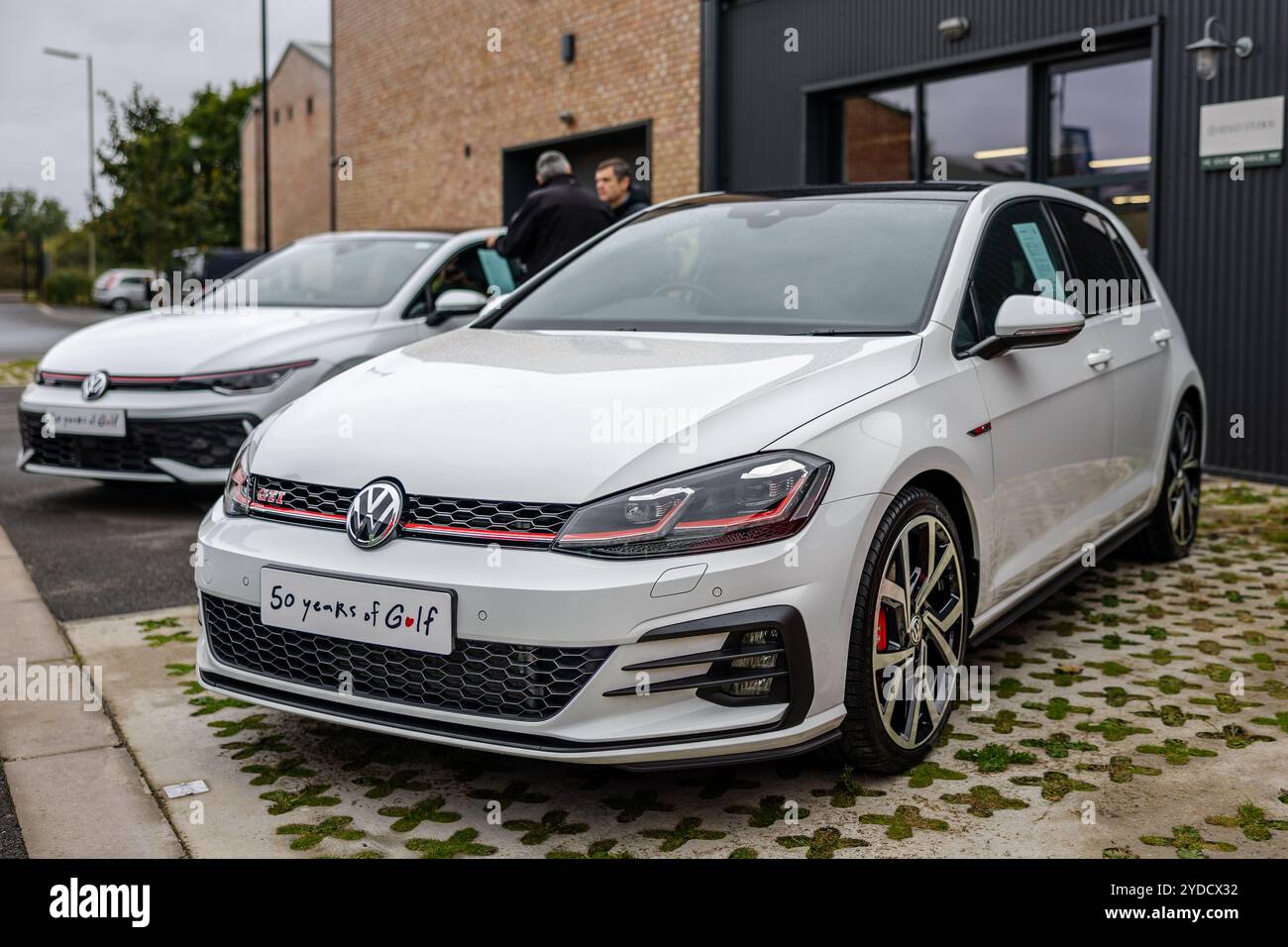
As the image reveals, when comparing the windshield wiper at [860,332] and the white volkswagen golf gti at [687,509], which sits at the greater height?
the windshield wiper at [860,332]

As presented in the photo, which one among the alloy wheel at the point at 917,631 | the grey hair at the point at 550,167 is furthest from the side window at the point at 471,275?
the alloy wheel at the point at 917,631

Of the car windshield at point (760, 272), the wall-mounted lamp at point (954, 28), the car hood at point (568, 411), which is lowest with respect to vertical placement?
the car hood at point (568, 411)

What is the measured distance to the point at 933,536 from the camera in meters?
3.38

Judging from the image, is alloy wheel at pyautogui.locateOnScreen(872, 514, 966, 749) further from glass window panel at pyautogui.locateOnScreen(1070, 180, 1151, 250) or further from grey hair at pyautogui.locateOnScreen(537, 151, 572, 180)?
glass window panel at pyautogui.locateOnScreen(1070, 180, 1151, 250)

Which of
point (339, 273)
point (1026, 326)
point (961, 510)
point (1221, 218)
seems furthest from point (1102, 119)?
point (961, 510)

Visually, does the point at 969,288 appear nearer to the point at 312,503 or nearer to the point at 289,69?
the point at 312,503

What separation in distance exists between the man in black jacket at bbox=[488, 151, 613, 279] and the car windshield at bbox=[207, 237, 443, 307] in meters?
0.48

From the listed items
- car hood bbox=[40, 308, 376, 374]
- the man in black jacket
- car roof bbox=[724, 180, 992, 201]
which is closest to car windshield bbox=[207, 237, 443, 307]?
car hood bbox=[40, 308, 376, 374]

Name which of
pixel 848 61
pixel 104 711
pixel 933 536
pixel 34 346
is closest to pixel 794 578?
pixel 933 536

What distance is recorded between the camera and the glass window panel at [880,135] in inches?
453

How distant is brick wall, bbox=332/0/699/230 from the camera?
14180 millimetres

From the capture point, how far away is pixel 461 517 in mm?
2910

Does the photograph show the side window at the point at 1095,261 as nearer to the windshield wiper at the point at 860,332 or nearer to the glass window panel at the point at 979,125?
the windshield wiper at the point at 860,332

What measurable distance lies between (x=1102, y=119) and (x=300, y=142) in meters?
22.6
